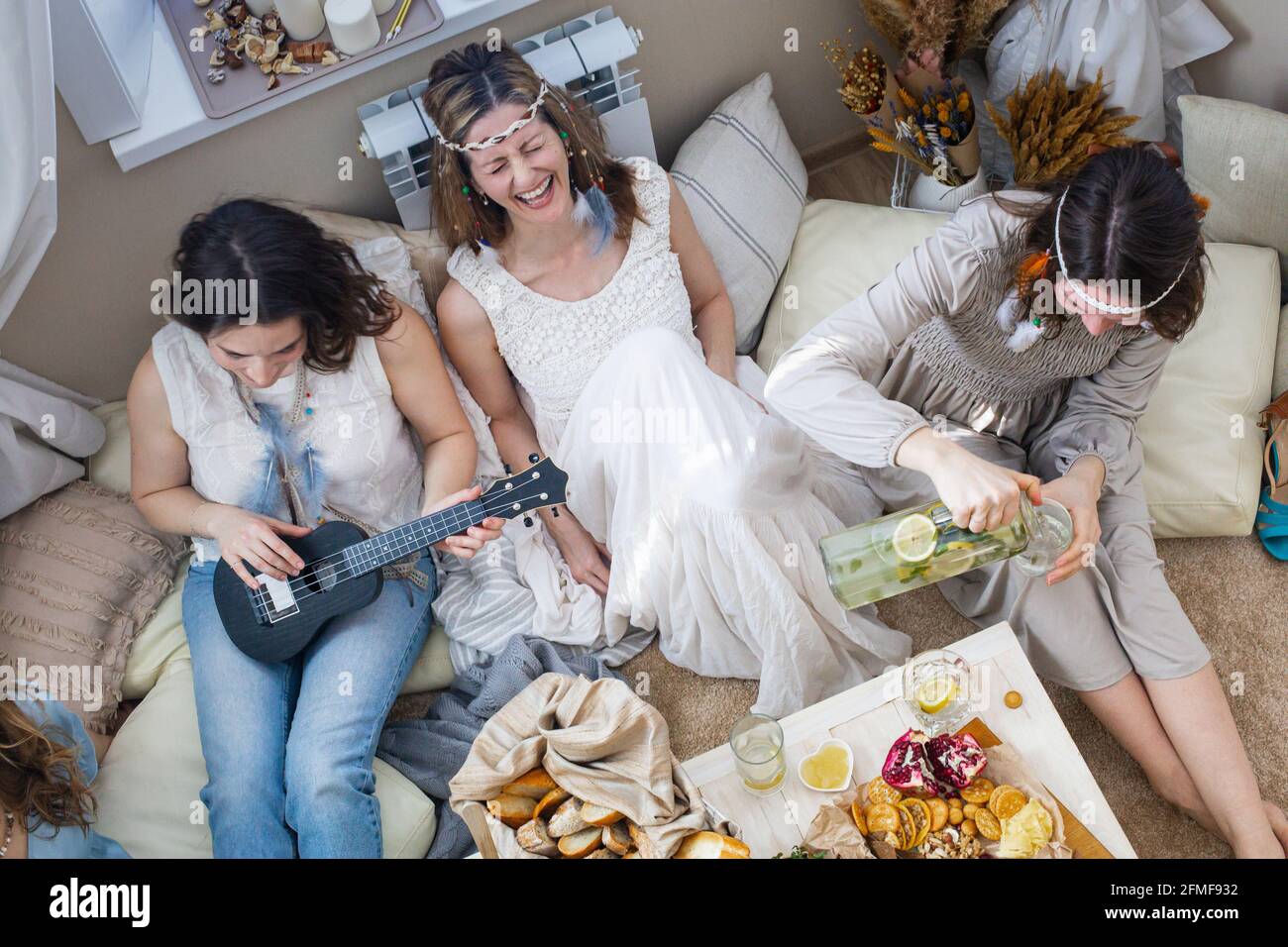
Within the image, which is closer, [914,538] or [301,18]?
[914,538]

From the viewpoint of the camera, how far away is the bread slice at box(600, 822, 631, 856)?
60.5 inches

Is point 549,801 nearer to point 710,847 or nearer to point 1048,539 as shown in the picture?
point 710,847

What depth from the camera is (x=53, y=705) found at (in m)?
1.71

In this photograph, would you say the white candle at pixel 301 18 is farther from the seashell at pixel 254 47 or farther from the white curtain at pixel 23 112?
the white curtain at pixel 23 112

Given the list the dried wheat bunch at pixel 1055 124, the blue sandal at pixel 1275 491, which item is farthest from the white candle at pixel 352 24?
the blue sandal at pixel 1275 491

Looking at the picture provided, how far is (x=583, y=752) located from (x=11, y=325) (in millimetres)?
1238

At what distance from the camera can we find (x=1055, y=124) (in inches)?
83.4

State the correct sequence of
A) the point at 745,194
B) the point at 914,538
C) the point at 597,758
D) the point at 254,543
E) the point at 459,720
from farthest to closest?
the point at 745,194 → the point at 459,720 → the point at 254,543 → the point at 597,758 → the point at 914,538

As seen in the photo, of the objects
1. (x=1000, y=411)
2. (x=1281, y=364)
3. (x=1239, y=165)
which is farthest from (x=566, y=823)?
(x=1239, y=165)

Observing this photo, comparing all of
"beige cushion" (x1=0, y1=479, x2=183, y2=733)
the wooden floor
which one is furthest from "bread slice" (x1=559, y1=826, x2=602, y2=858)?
the wooden floor

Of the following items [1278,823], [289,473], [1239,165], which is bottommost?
[1278,823]

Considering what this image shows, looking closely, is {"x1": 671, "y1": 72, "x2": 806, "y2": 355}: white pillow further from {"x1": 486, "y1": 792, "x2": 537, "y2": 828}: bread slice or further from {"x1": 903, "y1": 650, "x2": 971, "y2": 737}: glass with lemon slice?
{"x1": 486, "y1": 792, "x2": 537, "y2": 828}: bread slice

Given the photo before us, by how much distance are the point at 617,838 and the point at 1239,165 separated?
5.28 ft

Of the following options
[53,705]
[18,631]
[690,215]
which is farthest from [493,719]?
[690,215]
